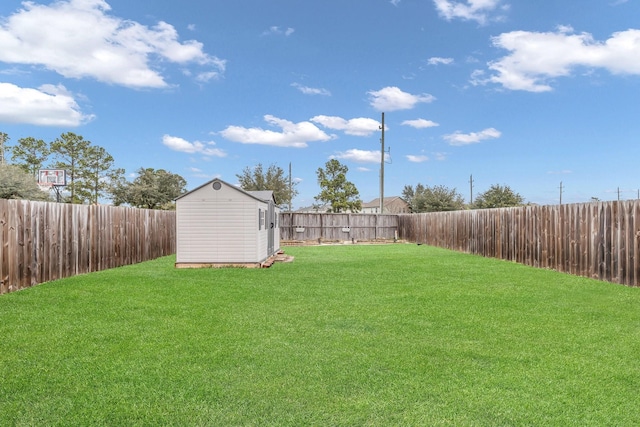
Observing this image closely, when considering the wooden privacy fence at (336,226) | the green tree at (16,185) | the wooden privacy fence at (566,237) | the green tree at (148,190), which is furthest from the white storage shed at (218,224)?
the green tree at (148,190)

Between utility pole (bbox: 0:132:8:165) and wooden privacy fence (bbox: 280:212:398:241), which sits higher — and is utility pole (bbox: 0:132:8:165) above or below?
above

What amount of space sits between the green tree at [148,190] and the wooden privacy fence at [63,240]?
27.1 m

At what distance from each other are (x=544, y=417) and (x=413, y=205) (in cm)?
4684

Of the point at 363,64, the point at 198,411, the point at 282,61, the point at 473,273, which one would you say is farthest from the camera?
the point at 363,64

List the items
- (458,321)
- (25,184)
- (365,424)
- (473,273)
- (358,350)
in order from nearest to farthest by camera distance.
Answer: (365,424), (358,350), (458,321), (473,273), (25,184)

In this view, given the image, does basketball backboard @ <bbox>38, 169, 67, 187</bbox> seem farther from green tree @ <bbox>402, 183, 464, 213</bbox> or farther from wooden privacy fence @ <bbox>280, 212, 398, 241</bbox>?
green tree @ <bbox>402, 183, 464, 213</bbox>

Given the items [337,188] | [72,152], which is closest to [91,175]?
→ [72,152]

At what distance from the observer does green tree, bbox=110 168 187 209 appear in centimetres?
3938

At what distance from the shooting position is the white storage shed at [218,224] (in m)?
11.9

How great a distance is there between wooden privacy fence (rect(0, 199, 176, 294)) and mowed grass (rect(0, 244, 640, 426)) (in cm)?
101

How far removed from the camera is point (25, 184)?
76.4ft

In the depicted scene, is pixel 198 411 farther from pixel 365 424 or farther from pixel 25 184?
pixel 25 184

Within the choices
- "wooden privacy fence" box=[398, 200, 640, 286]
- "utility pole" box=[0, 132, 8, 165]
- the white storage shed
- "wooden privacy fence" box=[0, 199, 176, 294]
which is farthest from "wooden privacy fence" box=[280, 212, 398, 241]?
"utility pole" box=[0, 132, 8, 165]

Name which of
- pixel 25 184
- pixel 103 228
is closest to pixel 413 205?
pixel 25 184
